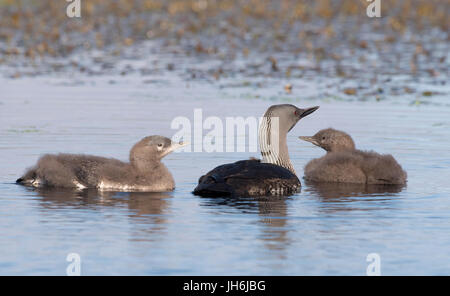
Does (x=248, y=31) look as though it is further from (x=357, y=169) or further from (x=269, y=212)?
(x=269, y=212)

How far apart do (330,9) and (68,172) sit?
2526 centimetres

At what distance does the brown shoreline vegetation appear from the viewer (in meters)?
23.7

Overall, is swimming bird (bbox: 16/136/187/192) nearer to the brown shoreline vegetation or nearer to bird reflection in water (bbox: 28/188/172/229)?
bird reflection in water (bbox: 28/188/172/229)

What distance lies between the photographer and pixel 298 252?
8391 mm

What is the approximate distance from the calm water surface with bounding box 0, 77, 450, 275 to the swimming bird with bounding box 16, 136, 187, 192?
0.78 feet

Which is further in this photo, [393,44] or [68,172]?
[393,44]

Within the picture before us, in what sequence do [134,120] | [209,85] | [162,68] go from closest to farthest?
[134,120], [209,85], [162,68]

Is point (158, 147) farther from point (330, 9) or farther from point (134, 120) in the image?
point (330, 9)

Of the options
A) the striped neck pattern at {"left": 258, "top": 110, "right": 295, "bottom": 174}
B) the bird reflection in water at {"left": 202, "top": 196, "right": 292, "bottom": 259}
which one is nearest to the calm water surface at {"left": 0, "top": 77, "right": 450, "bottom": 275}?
the bird reflection in water at {"left": 202, "top": 196, "right": 292, "bottom": 259}

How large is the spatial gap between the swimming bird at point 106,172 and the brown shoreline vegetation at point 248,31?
844cm

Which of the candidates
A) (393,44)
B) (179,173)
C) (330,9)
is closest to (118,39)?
(393,44)

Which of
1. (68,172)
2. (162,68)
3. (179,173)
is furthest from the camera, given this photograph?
(162,68)

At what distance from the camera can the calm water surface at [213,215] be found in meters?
8.05
